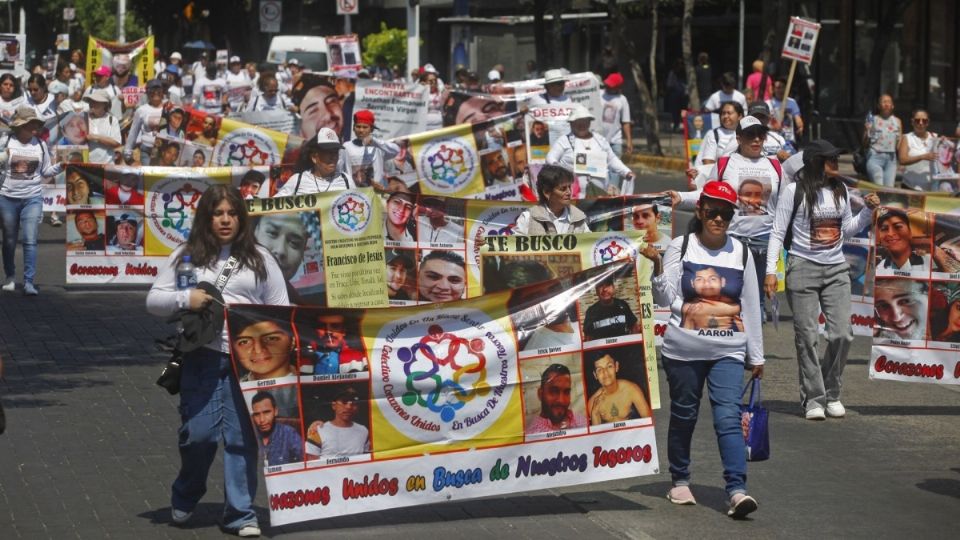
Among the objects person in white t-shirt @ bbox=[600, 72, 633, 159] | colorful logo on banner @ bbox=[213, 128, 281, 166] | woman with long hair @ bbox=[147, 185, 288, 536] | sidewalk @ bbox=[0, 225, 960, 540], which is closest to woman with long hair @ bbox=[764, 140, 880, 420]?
sidewalk @ bbox=[0, 225, 960, 540]

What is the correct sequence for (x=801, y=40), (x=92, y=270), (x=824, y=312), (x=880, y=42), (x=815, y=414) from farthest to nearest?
(x=880, y=42) → (x=801, y=40) → (x=92, y=270) → (x=824, y=312) → (x=815, y=414)

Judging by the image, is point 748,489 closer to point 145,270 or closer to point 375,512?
point 375,512

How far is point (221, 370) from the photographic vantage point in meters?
7.22

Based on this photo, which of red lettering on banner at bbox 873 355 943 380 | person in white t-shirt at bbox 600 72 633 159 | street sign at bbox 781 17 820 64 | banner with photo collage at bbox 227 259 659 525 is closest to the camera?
banner with photo collage at bbox 227 259 659 525

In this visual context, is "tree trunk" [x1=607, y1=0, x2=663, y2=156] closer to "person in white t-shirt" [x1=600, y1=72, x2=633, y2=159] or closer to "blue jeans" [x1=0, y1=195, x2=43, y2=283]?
"person in white t-shirt" [x1=600, y1=72, x2=633, y2=159]

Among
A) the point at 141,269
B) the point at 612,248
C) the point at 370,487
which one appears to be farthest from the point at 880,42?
the point at 370,487

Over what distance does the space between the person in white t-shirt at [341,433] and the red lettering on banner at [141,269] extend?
873cm

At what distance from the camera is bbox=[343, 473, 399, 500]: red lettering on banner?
24.1 ft

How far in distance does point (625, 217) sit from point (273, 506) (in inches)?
203

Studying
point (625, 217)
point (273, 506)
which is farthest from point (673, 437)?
point (625, 217)

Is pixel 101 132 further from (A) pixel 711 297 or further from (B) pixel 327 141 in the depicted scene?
(A) pixel 711 297

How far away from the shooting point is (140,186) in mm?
15797

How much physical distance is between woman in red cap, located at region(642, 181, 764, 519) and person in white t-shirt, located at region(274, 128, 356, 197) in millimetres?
4330

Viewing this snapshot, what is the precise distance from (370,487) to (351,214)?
194 inches
